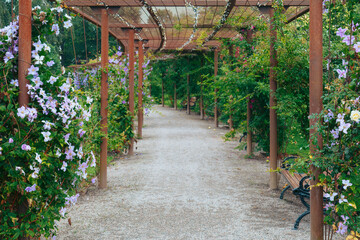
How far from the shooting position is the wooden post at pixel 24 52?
9.25 ft

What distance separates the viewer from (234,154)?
30.8 feet

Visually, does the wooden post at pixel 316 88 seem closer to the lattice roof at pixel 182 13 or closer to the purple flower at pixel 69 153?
the purple flower at pixel 69 153

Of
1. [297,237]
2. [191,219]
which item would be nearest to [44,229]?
[191,219]

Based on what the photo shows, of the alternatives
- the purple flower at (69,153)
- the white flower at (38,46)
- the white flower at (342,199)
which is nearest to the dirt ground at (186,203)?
the white flower at (342,199)

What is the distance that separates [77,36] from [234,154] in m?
23.7

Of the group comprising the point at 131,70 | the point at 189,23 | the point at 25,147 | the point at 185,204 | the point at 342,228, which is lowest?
the point at 185,204

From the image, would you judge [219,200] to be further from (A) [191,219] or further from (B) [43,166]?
(B) [43,166]

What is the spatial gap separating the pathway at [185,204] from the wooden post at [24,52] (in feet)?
5.86

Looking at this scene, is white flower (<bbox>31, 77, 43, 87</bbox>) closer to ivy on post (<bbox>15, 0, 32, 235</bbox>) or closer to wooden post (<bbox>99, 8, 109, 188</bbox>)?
ivy on post (<bbox>15, 0, 32, 235</bbox>)

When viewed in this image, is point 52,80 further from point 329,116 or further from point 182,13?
point 182,13

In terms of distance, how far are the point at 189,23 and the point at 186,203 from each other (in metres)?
4.48

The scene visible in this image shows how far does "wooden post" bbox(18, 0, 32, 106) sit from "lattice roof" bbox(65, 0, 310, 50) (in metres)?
3.17

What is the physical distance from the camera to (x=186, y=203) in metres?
5.33

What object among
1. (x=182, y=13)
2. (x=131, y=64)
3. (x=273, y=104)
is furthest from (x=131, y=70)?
(x=273, y=104)
